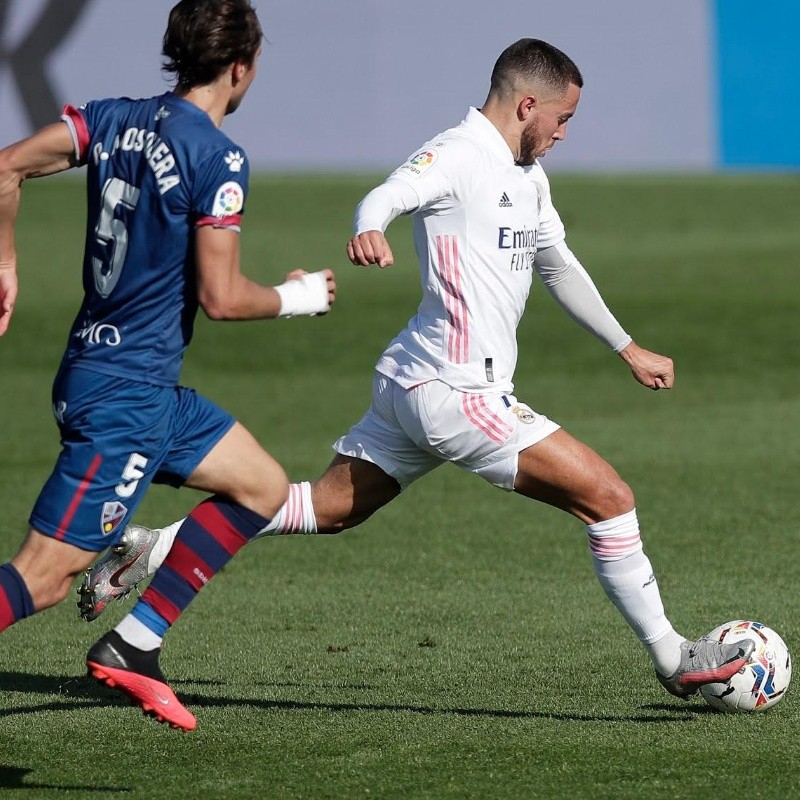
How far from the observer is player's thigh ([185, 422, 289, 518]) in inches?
184

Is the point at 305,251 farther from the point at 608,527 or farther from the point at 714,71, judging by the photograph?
the point at 608,527

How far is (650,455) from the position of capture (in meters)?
11.2

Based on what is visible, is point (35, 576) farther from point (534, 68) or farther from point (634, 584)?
point (534, 68)

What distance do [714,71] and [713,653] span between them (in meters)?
27.6

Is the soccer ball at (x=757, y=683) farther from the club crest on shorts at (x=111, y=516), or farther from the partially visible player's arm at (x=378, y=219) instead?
the club crest on shorts at (x=111, y=516)

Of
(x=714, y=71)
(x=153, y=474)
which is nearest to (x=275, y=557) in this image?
(x=153, y=474)

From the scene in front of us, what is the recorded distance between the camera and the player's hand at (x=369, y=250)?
4.84 metres

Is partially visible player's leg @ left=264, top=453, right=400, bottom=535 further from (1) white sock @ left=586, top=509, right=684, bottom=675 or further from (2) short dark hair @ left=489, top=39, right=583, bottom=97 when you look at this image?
(2) short dark hair @ left=489, top=39, right=583, bottom=97

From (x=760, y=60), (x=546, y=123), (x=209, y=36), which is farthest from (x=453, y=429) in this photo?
(x=760, y=60)

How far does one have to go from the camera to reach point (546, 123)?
5570mm

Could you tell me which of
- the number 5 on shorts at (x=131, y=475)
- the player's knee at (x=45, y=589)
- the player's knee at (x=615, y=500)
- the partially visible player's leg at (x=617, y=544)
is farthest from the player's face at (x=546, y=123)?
the player's knee at (x=45, y=589)

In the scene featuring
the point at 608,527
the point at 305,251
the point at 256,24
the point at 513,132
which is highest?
the point at 256,24

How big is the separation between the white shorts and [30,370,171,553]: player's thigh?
3.86 ft

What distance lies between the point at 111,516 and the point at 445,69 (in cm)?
2817
